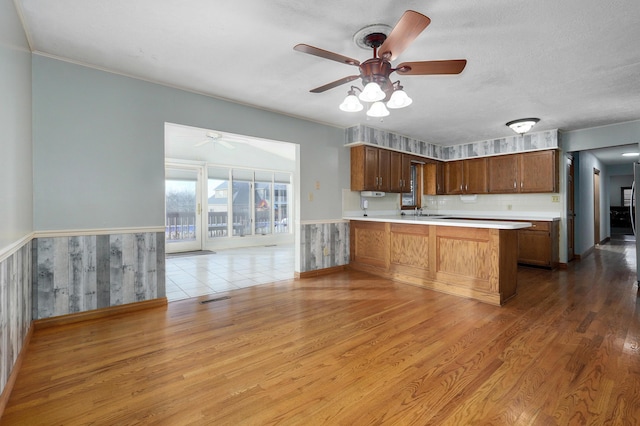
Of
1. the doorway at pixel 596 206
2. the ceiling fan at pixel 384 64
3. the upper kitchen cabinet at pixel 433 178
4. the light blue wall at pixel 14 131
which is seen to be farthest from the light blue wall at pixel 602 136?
the light blue wall at pixel 14 131

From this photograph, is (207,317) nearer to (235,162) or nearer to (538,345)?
(538,345)

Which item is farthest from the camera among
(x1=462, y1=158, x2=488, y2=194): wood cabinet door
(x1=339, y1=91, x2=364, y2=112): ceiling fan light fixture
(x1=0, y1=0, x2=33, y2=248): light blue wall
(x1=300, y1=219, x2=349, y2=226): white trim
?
(x1=462, y1=158, x2=488, y2=194): wood cabinet door

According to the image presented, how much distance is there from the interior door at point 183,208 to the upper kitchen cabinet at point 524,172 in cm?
645

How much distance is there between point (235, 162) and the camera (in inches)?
304

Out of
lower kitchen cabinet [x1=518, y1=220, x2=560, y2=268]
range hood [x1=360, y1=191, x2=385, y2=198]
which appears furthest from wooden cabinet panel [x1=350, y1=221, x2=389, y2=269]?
lower kitchen cabinet [x1=518, y1=220, x2=560, y2=268]

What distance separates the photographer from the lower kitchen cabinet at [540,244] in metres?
5.02

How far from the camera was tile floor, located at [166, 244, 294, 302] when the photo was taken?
157 inches

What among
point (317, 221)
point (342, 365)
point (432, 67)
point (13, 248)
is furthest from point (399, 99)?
point (13, 248)

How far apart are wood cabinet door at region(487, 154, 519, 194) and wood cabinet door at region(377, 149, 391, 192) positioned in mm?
2213

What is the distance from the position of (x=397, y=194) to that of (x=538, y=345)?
155 inches

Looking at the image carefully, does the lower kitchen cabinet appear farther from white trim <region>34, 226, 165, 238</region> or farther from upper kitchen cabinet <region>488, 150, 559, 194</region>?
white trim <region>34, 226, 165, 238</region>

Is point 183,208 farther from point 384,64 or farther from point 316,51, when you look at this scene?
point 384,64

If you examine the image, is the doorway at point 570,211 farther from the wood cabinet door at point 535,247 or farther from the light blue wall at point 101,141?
the light blue wall at point 101,141

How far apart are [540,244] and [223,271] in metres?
5.37
